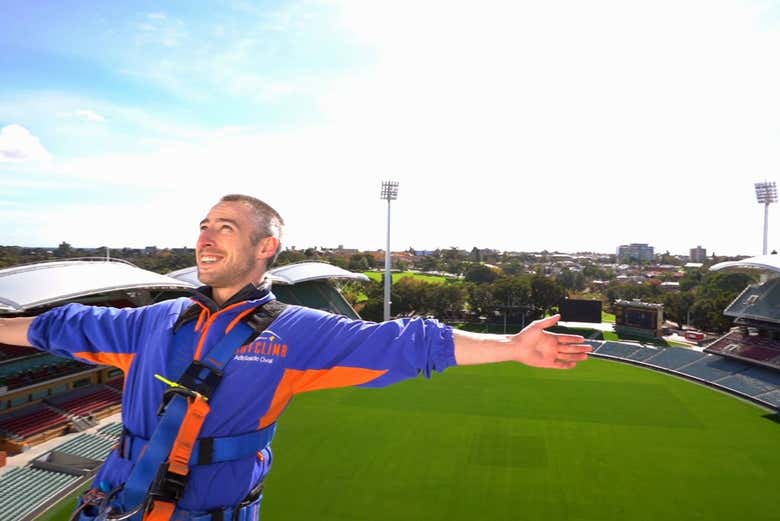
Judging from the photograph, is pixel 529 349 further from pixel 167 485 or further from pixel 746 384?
pixel 746 384

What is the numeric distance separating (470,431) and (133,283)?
1518 cm

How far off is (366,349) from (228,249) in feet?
2.26

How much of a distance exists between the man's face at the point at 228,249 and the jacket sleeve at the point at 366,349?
0.89ft

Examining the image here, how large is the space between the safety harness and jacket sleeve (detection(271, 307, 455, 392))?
0.17 meters

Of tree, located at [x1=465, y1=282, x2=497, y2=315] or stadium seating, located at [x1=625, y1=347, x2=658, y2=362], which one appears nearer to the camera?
stadium seating, located at [x1=625, y1=347, x2=658, y2=362]

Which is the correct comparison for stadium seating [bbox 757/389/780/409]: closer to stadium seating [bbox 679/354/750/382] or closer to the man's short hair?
stadium seating [bbox 679/354/750/382]

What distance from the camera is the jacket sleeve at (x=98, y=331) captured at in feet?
6.56

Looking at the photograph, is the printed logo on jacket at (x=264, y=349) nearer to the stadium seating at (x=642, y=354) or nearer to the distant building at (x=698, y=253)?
the stadium seating at (x=642, y=354)

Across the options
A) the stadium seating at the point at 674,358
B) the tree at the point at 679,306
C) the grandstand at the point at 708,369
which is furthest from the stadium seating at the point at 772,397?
the tree at the point at 679,306

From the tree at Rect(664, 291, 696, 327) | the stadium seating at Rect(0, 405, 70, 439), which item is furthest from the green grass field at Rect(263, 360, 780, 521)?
the tree at Rect(664, 291, 696, 327)

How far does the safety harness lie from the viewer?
1.53 m

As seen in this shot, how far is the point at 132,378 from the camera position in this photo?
1.88 meters

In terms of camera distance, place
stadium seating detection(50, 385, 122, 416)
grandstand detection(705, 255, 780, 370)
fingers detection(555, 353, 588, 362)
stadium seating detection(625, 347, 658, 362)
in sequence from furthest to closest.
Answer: stadium seating detection(625, 347, 658, 362) < grandstand detection(705, 255, 780, 370) < stadium seating detection(50, 385, 122, 416) < fingers detection(555, 353, 588, 362)

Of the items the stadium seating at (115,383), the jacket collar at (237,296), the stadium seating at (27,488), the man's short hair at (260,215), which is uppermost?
the man's short hair at (260,215)
